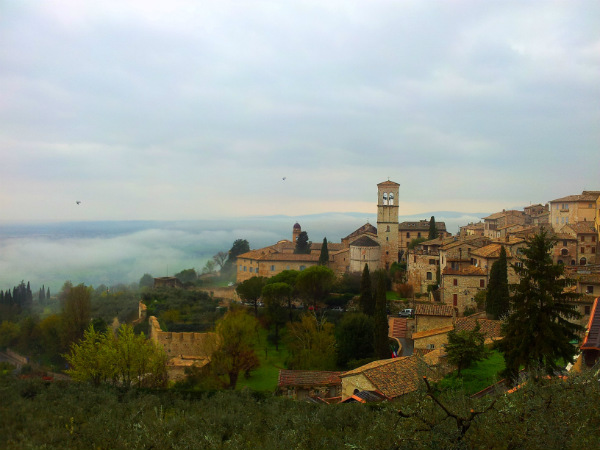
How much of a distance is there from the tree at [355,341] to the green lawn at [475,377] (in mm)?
8617

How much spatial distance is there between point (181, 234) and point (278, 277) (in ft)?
226

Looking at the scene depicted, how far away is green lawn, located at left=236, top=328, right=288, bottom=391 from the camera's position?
21.9 meters

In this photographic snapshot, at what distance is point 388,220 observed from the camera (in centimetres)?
4656

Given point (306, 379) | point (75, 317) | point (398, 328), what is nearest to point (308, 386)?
point (306, 379)

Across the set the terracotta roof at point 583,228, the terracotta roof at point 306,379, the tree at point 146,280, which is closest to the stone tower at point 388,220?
the terracotta roof at point 583,228

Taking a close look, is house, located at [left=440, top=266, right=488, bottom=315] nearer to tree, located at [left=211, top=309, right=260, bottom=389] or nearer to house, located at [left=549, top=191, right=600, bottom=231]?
tree, located at [left=211, top=309, right=260, bottom=389]

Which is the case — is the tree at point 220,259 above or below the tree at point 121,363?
above

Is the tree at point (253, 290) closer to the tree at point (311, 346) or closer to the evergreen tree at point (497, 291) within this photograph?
the tree at point (311, 346)

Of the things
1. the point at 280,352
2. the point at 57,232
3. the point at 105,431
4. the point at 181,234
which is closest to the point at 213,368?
the point at 280,352

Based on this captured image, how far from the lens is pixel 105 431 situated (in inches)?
279

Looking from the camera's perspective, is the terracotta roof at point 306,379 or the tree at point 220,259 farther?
the tree at point 220,259

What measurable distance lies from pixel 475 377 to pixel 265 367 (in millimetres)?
13597

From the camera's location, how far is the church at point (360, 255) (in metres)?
43.6

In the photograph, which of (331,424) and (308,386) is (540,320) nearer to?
(331,424)
